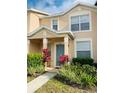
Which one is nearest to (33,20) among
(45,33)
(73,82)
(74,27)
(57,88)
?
(45,33)

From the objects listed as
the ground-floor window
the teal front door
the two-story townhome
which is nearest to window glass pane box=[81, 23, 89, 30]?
the two-story townhome

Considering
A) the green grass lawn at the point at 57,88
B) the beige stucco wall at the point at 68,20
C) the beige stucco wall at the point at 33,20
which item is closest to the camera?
the green grass lawn at the point at 57,88

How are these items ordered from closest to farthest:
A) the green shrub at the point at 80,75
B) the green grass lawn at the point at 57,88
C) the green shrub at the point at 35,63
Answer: the green grass lawn at the point at 57,88, the green shrub at the point at 80,75, the green shrub at the point at 35,63

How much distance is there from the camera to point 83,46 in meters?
7.22

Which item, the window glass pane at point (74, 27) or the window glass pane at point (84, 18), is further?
the window glass pane at point (74, 27)

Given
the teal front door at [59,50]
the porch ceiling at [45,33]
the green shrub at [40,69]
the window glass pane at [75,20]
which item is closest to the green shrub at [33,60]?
the green shrub at [40,69]

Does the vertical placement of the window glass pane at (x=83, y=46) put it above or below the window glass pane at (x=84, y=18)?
below

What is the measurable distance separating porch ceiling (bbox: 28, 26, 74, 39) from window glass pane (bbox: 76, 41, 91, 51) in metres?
0.33

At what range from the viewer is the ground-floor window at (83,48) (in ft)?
23.1

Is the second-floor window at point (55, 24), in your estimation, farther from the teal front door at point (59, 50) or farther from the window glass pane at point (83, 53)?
the window glass pane at point (83, 53)

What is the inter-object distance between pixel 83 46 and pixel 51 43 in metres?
1.20

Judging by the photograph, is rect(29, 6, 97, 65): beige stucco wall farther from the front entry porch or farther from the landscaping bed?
the landscaping bed

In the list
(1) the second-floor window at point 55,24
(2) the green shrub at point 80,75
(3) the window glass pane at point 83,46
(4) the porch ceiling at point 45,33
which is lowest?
(2) the green shrub at point 80,75

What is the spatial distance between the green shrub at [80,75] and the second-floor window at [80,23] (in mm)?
2464
